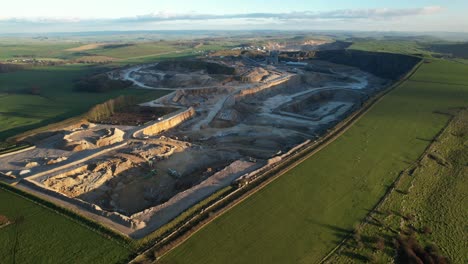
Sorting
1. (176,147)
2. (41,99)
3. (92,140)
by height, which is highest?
(92,140)

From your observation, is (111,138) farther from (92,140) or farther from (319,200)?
(319,200)

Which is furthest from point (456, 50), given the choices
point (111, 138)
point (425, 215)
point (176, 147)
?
point (111, 138)

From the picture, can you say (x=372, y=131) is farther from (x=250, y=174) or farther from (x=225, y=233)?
(x=225, y=233)

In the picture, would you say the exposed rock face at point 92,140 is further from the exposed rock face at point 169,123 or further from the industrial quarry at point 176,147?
the exposed rock face at point 169,123

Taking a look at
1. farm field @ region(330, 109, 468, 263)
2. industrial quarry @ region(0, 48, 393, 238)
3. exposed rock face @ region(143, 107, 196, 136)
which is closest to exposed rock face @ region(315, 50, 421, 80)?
industrial quarry @ region(0, 48, 393, 238)

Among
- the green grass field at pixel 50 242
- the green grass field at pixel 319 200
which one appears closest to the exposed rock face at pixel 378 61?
the green grass field at pixel 319 200

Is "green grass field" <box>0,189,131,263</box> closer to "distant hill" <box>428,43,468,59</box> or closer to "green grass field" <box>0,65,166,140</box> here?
"green grass field" <box>0,65,166,140</box>
